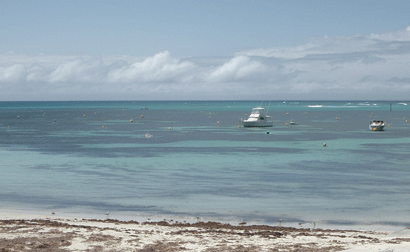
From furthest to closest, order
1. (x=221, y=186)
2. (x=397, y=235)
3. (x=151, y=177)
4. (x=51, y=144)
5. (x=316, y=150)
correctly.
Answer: (x=51, y=144), (x=316, y=150), (x=151, y=177), (x=221, y=186), (x=397, y=235)

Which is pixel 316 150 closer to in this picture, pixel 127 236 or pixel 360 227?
pixel 360 227

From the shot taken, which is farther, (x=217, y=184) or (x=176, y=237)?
(x=217, y=184)

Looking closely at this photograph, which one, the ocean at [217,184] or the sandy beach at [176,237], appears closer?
the sandy beach at [176,237]

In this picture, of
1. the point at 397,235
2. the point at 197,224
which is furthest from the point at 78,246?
the point at 397,235

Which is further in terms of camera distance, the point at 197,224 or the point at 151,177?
the point at 151,177

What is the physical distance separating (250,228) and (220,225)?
1.08 metres

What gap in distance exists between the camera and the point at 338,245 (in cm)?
1289

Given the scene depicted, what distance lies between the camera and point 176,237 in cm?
1385

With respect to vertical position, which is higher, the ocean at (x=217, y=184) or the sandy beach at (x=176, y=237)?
the sandy beach at (x=176, y=237)

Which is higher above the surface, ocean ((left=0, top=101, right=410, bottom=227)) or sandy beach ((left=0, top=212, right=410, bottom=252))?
sandy beach ((left=0, top=212, right=410, bottom=252))

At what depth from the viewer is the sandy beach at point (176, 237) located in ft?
41.2

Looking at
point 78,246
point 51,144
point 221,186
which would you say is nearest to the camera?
point 78,246

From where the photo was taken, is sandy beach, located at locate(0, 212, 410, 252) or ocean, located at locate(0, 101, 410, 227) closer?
sandy beach, located at locate(0, 212, 410, 252)

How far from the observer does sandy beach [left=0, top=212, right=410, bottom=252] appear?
1255cm
